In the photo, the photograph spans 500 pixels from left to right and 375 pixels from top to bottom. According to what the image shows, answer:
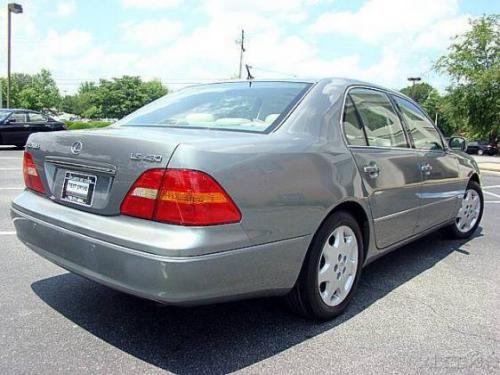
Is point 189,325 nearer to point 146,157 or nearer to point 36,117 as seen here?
point 146,157

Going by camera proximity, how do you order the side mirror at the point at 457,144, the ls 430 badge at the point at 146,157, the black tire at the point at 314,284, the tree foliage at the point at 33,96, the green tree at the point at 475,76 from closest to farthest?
the ls 430 badge at the point at 146,157 < the black tire at the point at 314,284 < the side mirror at the point at 457,144 < the green tree at the point at 475,76 < the tree foliage at the point at 33,96

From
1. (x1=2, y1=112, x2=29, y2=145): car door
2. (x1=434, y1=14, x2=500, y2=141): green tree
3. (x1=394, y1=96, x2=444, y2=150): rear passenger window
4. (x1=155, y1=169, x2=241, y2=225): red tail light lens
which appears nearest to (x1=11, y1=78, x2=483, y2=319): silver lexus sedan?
(x1=155, y1=169, x2=241, y2=225): red tail light lens

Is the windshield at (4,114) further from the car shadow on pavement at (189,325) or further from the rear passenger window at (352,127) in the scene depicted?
the rear passenger window at (352,127)

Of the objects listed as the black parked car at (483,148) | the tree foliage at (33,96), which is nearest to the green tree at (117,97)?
the tree foliage at (33,96)

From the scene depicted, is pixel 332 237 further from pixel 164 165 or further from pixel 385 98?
pixel 385 98

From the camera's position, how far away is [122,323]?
3057 millimetres

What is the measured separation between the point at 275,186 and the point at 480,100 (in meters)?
32.8

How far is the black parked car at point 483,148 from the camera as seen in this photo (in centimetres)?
4056

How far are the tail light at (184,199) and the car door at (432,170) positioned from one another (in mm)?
2393

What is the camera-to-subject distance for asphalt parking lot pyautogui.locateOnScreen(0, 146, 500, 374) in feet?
8.59

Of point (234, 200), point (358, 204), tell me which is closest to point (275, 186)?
point (234, 200)

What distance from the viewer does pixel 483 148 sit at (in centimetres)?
4150

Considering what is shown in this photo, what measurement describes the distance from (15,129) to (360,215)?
50.8 ft

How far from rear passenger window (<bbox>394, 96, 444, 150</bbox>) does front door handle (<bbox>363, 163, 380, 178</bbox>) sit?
38.7 inches
